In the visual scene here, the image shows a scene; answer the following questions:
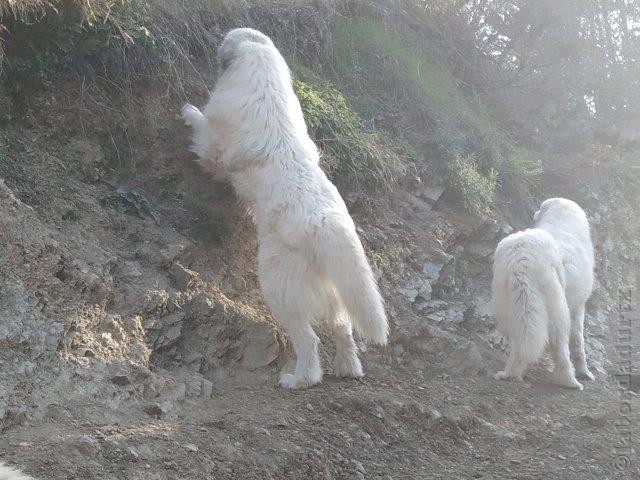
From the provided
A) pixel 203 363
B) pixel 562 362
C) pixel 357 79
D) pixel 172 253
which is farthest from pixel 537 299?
pixel 357 79

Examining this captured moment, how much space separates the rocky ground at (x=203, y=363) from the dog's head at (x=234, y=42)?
80 cm

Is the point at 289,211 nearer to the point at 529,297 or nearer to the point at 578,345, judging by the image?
the point at 529,297

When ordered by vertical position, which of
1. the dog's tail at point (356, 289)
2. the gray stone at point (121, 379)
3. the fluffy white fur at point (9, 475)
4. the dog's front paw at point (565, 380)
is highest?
the dog's front paw at point (565, 380)

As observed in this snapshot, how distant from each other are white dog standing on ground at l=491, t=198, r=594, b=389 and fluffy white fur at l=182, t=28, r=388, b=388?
170 centimetres

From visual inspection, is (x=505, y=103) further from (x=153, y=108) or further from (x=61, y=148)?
(x=61, y=148)

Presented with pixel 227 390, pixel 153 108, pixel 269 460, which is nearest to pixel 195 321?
pixel 227 390

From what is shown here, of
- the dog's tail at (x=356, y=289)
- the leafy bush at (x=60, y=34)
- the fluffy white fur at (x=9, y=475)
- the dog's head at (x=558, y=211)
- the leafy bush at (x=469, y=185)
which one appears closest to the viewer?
the fluffy white fur at (x=9, y=475)

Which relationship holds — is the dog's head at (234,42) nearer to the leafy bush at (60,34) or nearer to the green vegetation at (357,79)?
the green vegetation at (357,79)

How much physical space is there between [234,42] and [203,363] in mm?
2882

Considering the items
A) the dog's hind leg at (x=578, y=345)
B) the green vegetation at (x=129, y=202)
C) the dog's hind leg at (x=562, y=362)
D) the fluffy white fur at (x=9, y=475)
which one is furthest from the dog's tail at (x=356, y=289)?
the dog's hind leg at (x=578, y=345)

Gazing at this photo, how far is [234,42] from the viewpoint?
248 inches

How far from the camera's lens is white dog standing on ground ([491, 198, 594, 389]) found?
6254 millimetres

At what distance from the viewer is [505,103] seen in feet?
36.4

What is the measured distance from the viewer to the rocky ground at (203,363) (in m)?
3.88
